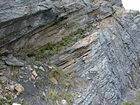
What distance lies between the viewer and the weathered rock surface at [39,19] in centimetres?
754

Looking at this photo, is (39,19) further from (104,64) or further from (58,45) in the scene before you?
(104,64)

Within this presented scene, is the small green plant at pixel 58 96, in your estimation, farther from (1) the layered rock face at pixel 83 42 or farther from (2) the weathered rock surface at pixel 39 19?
(2) the weathered rock surface at pixel 39 19

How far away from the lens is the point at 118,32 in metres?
12.8

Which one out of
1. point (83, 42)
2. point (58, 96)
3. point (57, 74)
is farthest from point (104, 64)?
point (58, 96)

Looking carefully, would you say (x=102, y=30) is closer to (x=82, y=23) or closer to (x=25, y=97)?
(x=82, y=23)

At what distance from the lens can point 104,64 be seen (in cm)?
1022

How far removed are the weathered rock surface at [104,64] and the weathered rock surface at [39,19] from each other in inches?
42.8

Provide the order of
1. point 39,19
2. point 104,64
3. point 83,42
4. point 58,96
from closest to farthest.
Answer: point 58,96, point 39,19, point 104,64, point 83,42

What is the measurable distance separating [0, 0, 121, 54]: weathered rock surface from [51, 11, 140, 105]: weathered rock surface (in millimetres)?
1088

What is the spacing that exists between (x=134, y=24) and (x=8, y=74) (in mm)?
9772

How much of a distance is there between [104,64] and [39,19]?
3949mm

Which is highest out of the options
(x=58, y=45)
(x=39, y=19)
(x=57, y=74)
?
(x=39, y=19)

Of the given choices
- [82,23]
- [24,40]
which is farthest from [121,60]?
[24,40]

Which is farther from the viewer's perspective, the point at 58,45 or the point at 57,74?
the point at 58,45
